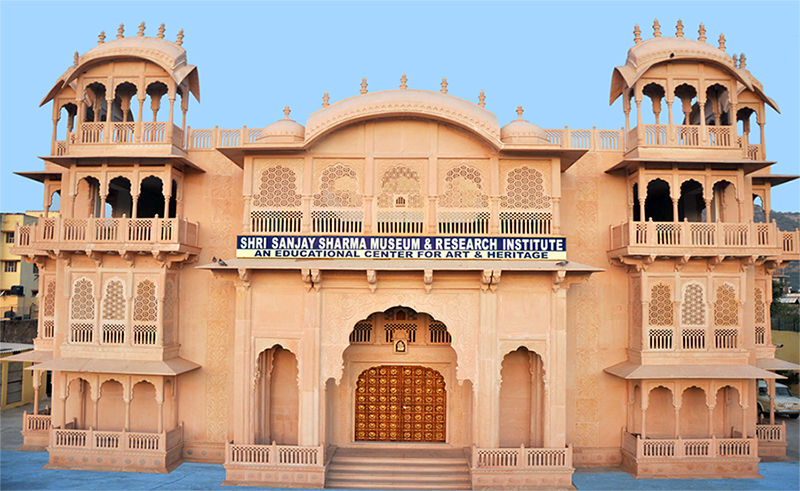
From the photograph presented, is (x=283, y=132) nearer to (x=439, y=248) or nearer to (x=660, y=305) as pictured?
(x=439, y=248)

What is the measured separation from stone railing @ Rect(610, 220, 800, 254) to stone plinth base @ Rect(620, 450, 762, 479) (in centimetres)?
546

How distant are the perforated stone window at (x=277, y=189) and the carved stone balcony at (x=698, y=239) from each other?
344 inches

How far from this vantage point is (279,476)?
41.2 feet

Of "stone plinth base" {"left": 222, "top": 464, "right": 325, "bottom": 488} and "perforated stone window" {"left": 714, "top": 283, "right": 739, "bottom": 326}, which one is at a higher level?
"perforated stone window" {"left": 714, "top": 283, "right": 739, "bottom": 326}

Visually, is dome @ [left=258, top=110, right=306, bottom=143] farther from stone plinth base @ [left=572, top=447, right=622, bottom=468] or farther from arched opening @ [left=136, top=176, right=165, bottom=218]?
stone plinth base @ [left=572, top=447, right=622, bottom=468]

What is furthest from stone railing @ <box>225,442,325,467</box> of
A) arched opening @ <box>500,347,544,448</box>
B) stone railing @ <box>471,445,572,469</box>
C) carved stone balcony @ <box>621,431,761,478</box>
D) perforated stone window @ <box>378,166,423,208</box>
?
carved stone balcony @ <box>621,431,761,478</box>

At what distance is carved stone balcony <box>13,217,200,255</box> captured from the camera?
1380 cm

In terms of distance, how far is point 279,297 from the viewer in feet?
43.7

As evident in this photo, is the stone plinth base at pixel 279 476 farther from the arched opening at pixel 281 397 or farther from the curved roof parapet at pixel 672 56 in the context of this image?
the curved roof parapet at pixel 672 56

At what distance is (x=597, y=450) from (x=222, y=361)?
10.7 metres

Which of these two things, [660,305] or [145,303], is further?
[145,303]

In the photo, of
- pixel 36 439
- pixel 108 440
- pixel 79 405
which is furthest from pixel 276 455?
pixel 36 439

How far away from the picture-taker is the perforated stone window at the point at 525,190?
1356 cm

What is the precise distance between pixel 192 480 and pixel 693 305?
13573 mm
